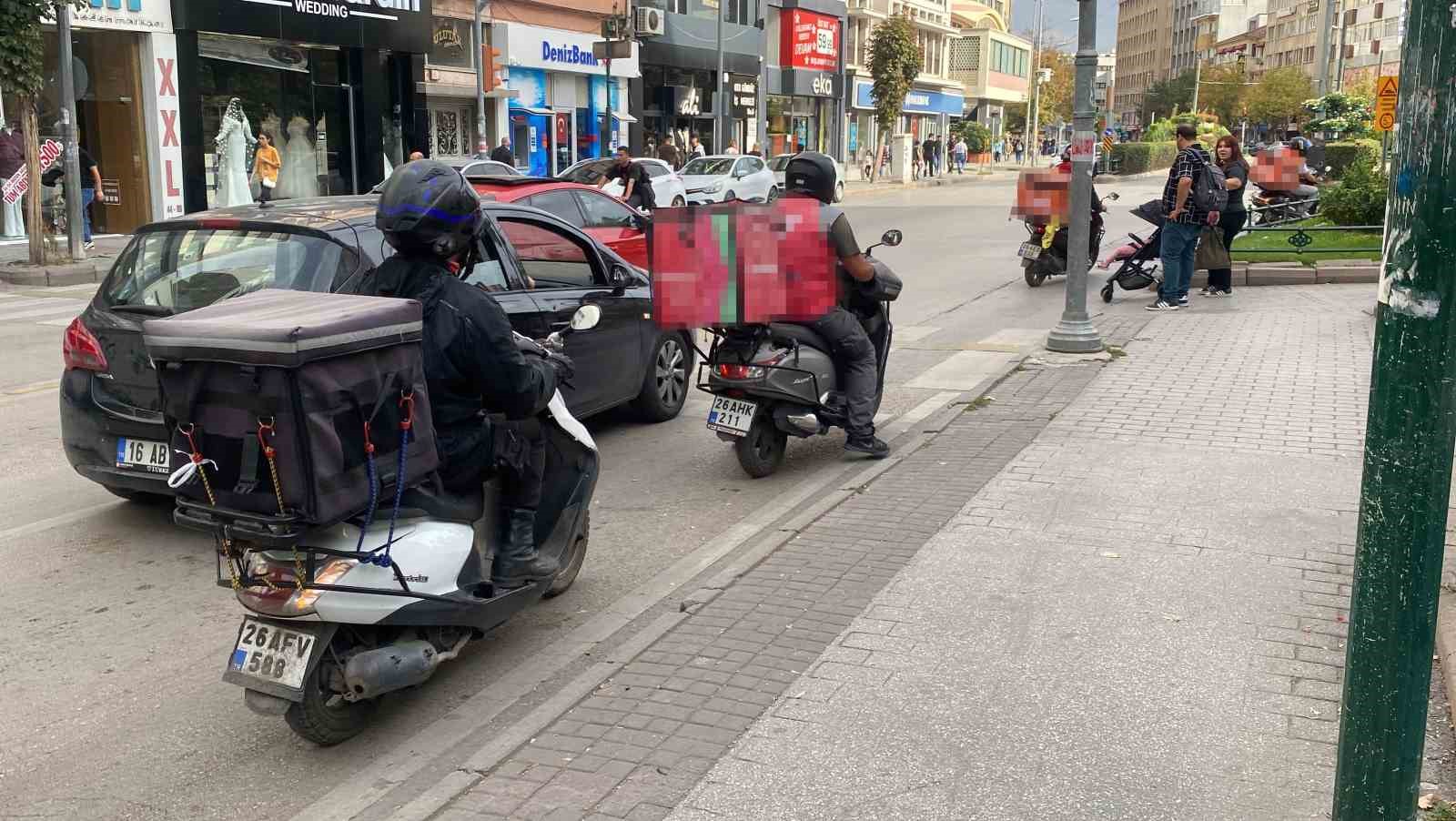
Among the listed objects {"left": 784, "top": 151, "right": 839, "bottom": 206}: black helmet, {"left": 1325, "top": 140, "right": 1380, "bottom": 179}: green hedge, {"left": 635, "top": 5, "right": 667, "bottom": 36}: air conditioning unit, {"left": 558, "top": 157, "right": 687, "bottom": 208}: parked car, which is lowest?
{"left": 784, "top": 151, "right": 839, "bottom": 206}: black helmet

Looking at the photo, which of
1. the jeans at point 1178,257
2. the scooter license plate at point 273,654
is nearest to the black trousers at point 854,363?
the scooter license plate at point 273,654

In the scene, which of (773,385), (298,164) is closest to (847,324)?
(773,385)

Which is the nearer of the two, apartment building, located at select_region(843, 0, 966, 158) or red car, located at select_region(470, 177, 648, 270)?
red car, located at select_region(470, 177, 648, 270)

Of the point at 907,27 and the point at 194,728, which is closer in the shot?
the point at 194,728

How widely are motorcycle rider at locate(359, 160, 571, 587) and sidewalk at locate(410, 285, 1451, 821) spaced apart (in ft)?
3.29

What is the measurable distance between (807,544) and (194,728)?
288 cm

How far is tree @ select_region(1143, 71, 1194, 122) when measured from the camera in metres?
123

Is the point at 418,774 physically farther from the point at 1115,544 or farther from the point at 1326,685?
the point at 1115,544

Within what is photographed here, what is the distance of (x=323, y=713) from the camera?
Answer: 412 centimetres

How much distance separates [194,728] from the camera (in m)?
4.37

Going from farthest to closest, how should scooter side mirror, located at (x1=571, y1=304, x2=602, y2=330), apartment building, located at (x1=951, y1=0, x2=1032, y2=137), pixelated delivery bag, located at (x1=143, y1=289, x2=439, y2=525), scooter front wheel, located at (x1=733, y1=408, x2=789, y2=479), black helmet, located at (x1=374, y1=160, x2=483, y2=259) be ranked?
1. apartment building, located at (x1=951, y1=0, x2=1032, y2=137)
2. scooter front wheel, located at (x1=733, y1=408, x2=789, y2=479)
3. scooter side mirror, located at (x1=571, y1=304, x2=602, y2=330)
4. black helmet, located at (x1=374, y1=160, x2=483, y2=259)
5. pixelated delivery bag, located at (x1=143, y1=289, x2=439, y2=525)

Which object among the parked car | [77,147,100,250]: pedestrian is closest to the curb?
the parked car

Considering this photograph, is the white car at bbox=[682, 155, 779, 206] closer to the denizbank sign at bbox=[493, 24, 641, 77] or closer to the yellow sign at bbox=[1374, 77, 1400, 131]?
the denizbank sign at bbox=[493, 24, 641, 77]

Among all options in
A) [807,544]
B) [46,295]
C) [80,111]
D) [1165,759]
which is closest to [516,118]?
[80,111]
